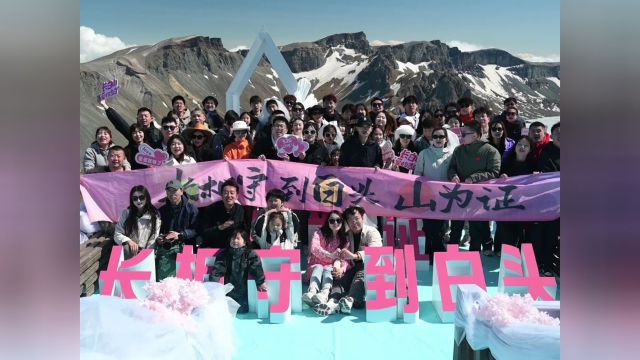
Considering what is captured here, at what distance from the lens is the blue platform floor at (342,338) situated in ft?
13.7

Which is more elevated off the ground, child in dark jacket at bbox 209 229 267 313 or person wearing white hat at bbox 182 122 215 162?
person wearing white hat at bbox 182 122 215 162

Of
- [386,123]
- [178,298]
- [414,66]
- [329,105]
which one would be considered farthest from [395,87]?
[178,298]

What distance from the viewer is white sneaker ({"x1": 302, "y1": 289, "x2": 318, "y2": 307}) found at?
195 inches

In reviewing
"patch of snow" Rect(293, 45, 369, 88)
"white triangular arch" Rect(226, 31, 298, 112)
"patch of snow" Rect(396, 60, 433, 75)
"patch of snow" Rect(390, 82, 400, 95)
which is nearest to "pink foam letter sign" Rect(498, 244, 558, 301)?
"white triangular arch" Rect(226, 31, 298, 112)

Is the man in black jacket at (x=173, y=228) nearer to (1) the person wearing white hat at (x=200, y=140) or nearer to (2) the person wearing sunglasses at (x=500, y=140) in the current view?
(1) the person wearing white hat at (x=200, y=140)

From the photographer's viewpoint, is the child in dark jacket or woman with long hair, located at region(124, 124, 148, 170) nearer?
the child in dark jacket

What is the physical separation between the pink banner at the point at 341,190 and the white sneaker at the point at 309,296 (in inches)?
47.8

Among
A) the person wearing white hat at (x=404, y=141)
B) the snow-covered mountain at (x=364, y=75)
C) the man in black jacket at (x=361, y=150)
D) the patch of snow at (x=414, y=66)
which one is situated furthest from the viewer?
the patch of snow at (x=414, y=66)

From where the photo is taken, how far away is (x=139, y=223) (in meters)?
5.35

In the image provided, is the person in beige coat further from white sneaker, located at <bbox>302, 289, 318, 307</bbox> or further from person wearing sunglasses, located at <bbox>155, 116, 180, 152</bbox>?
person wearing sunglasses, located at <bbox>155, 116, 180, 152</bbox>

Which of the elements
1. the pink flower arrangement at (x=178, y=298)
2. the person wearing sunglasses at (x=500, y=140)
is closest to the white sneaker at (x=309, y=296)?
the pink flower arrangement at (x=178, y=298)

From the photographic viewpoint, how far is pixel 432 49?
107 feet

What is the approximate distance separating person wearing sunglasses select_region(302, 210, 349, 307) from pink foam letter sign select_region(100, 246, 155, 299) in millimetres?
1258
